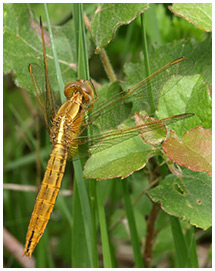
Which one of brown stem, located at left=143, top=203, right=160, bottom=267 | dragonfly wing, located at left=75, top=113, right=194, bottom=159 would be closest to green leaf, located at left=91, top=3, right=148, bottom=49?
dragonfly wing, located at left=75, top=113, right=194, bottom=159

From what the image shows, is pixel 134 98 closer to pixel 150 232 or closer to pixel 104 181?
pixel 104 181

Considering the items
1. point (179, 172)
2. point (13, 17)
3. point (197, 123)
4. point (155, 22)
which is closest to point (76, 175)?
point (179, 172)

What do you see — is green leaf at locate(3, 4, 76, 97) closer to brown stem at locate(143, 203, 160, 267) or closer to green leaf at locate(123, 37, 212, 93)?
green leaf at locate(123, 37, 212, 93)

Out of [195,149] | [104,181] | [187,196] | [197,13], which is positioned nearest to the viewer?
[195,149]

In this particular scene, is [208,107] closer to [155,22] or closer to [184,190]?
[184,190]

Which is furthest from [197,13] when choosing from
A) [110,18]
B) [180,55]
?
[110,18]

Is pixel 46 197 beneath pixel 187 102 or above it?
beneath
